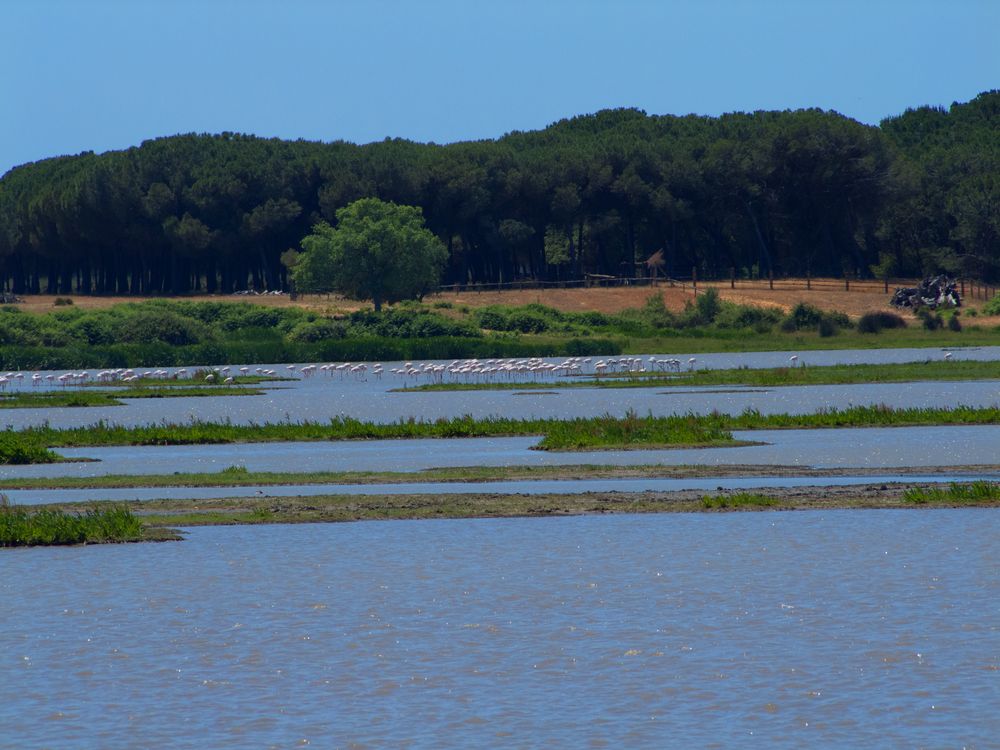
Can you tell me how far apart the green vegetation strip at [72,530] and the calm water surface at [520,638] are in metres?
0.50

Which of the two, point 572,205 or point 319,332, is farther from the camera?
point 572,205

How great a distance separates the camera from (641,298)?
116 meters

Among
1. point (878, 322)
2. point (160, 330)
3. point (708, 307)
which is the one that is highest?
point (708, 307)

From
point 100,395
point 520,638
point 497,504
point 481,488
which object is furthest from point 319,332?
point 520,638

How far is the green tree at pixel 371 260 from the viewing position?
106188 mm

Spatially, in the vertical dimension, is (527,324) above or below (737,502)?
above

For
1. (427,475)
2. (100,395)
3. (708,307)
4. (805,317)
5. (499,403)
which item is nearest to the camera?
(427,475)

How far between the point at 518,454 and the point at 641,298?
79893mm

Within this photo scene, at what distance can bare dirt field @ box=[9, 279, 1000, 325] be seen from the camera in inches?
4377

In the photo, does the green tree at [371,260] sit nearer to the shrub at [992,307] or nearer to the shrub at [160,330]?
the shrub at [160,330]

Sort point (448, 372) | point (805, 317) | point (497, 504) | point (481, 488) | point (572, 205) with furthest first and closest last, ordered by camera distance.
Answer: point (572, 205)
point (805, 317)
point (448, 372)
point (481, 488)
point (497, 504)

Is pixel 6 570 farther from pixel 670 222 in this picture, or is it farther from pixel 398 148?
pixel 398 148

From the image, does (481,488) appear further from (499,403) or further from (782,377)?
(782,377)

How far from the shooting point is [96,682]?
49.8 ft
